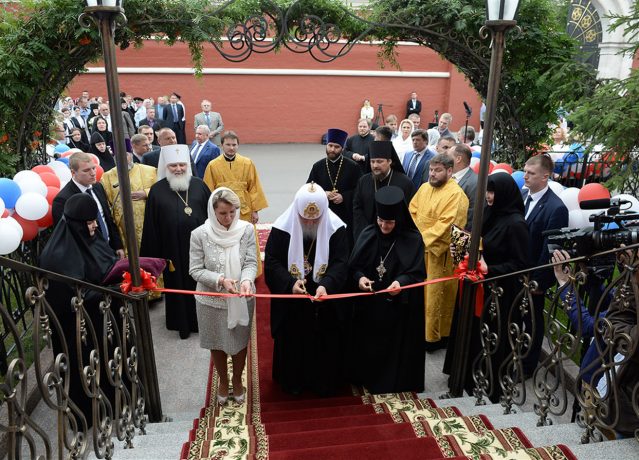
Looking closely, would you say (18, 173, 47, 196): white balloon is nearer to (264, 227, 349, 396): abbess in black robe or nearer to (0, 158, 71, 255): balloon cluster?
(0, 158, 71, 255): balloon cluster

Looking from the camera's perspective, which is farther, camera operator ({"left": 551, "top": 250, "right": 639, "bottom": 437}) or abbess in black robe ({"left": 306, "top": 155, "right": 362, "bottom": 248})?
abbess in black robe ({"left": 306, "top": 155, "right": 362, "bottom": 248})

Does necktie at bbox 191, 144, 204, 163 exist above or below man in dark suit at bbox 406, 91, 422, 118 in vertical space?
below

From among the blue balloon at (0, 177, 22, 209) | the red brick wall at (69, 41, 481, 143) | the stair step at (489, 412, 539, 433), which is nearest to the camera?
the stair step at (489, 412, 539, 433)

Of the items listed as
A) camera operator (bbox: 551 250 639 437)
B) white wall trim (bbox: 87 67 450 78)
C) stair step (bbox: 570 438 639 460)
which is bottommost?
stair step (bbox: 570 438 639 460)

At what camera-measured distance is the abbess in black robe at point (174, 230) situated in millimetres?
5621

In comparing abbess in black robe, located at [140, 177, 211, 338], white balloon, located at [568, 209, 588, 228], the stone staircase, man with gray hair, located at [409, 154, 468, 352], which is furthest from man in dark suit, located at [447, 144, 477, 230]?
abbess in black robe, located at [140, 177, 211, 338]

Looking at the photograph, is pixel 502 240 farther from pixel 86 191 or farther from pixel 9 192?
pixel 9 192

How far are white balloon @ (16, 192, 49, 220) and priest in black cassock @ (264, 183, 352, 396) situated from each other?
83.4 inches

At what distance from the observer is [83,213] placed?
3.76 meters

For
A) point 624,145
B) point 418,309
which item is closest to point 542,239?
point 624,145

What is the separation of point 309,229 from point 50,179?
2927 millimetres

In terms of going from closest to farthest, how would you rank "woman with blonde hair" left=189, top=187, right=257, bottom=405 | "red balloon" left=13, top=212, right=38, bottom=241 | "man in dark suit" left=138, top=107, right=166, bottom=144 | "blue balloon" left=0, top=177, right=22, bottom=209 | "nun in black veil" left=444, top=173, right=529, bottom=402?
"woman with blonde hair" left=189, top=187, right=257, bottom=405
"nun in black veil" left=444, top=173, right=529, bottom=402
"blue balloon" left=0, top=177, right=22, bottom=209
"red balloon" left=13, top=212, right=38, bottom=241
"man in dark suit" left=138, top=107, right=166, bottom=144

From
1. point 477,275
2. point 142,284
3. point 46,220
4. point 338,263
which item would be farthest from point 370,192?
point 46,220

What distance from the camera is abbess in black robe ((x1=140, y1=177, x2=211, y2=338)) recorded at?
5621 mm
